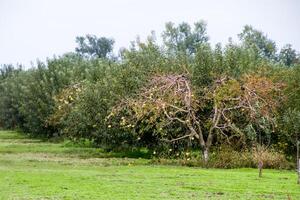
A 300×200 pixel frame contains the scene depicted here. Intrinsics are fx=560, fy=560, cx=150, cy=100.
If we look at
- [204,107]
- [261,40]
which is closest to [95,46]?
[261,40]

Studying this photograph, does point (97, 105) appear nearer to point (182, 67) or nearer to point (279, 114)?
point (182, 67)

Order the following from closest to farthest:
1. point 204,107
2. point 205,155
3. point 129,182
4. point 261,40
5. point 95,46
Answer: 1. point 129,182
2. point 205,155
3. point 204,107
4. point 261,40
5. point 95,46

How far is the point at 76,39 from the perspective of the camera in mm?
122438

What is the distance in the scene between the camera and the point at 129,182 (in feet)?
66.3

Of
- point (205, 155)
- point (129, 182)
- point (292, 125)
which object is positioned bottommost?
point (129, 182)

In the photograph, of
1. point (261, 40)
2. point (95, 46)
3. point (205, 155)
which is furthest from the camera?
point (95, 46)

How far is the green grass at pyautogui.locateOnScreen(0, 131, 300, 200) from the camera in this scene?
17.2 m

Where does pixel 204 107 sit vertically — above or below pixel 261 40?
below

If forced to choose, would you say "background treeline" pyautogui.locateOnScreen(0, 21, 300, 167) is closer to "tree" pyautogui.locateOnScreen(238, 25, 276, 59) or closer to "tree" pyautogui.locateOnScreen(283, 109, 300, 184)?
"tree" pyautogui.locateOnScreen(283, 109, 300, 184)

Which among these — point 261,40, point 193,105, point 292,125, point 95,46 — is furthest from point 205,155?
point 95,46

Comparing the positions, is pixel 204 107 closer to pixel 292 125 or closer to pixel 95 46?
pixel 292 125

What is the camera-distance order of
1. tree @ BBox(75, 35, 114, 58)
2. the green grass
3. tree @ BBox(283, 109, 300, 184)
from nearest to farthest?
the green grass
tree @ BBox(283, 109, 300, 184)
tree @ BBox(75, 35, 114, 58)

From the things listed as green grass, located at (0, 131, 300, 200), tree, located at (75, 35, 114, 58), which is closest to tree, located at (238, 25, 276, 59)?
tree, located at (75, 35, 114, 58)

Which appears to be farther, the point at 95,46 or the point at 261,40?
the point at 95,46
